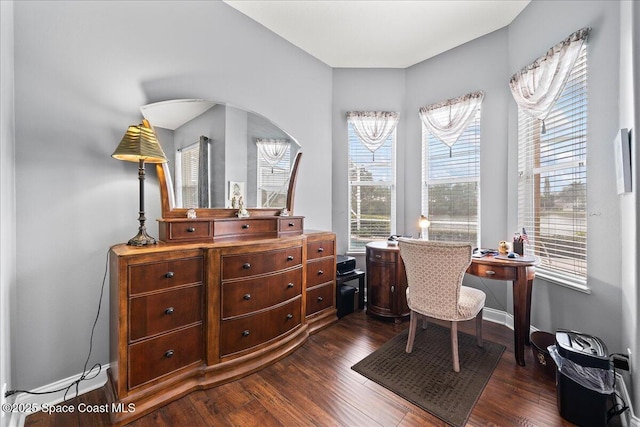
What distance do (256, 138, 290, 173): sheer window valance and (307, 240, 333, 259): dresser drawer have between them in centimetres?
95

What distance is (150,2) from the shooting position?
210 cm

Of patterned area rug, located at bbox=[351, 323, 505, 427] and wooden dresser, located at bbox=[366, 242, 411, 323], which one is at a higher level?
wooden dresser, located at bbox=[366, 242, 411, 323]

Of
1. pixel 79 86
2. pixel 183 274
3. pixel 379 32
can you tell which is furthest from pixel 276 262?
pixel 379 32

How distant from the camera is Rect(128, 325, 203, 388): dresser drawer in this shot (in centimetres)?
163

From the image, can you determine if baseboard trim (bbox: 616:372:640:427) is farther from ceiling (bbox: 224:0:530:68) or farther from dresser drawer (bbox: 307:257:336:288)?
ceiling (bbox: 224:0:530:68)

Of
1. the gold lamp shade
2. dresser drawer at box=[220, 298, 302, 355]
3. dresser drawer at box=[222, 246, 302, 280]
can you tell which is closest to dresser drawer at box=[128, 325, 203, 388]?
dresser drawer at box=[220, 298, 302, 355]

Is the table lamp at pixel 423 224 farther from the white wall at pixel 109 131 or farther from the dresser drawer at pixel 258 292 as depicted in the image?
the dresser drawer at pixel 258 292

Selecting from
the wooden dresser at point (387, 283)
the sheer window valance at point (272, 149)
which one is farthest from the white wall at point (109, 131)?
the wooden dresser at point (387, 283)

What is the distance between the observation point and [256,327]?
Answer: 6.99 ft

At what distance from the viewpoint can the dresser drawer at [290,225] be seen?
2.62 m

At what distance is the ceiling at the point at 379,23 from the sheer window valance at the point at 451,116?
0.69m

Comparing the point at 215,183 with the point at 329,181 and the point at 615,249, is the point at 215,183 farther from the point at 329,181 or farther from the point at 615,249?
the point at 615,249

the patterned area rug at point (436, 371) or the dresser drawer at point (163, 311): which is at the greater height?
the dresser drawer at point (163, 311)

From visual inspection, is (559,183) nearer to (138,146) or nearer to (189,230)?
(189,230)
